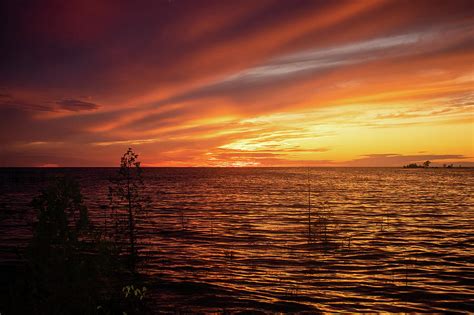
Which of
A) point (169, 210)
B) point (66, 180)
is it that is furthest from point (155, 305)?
point (169, 210)

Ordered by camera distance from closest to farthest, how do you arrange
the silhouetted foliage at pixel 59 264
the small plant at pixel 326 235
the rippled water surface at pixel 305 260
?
the silhouetted foliage at pixel 59 264, the rippled water surface at pixel 305 260, the small plant at pixel 326 235

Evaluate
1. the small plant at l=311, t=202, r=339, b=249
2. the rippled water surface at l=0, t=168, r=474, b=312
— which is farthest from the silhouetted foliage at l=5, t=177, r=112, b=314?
the small plant at l=311, t=202, r=339, b=249

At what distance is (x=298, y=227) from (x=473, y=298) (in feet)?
62.7

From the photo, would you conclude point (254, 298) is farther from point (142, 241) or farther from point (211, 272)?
point (142, 241)

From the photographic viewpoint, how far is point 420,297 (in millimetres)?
16297

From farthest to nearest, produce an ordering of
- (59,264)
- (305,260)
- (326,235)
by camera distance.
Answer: (326,235) → (305,260) → (59,264)

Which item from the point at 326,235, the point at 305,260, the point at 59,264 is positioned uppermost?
the point at 59,264

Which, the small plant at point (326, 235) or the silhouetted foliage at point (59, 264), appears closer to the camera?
the silhouetted foliage at point (59, 264)

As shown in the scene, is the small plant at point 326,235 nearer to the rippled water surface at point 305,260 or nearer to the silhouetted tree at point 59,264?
the rippled water surface at point 305,260

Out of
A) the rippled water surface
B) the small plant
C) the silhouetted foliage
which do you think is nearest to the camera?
the silhouetted foliage

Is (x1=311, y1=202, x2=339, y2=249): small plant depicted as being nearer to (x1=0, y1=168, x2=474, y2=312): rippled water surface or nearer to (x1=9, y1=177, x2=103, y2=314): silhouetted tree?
(x1=0, y1=168, x2=474, y2=312): rippled water surface

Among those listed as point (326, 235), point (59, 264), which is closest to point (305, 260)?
point (326, 235)

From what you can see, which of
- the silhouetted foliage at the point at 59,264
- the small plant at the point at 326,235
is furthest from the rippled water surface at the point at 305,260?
the silhouetted foliage at the point at 59,264

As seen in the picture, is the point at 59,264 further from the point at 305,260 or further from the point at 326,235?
the point at 326,235
